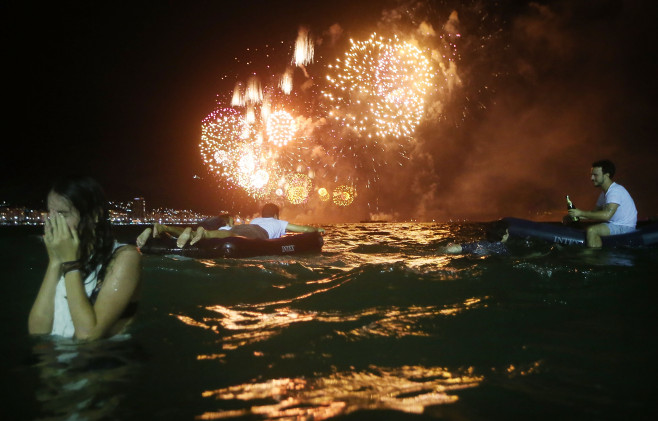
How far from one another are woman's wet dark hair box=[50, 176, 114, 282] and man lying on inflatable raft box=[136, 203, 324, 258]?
265 inches

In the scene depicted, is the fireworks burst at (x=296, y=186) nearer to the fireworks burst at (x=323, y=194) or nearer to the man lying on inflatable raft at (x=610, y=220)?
the fireworks burst at (x=323, y=194)

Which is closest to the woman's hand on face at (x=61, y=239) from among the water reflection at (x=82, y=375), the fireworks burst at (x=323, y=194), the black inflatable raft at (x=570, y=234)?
the water reflection at (x=82, y=375)

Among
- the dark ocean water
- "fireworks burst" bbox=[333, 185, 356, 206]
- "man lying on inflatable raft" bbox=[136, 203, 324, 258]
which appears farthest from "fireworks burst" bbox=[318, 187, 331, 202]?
the dark ocean water

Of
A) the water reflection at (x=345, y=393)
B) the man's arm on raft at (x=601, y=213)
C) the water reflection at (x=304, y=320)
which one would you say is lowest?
the water reflection at (x=345, y=393)

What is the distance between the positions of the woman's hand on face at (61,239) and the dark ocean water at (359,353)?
902 millimetres

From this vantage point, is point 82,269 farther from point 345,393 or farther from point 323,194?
point 323,194

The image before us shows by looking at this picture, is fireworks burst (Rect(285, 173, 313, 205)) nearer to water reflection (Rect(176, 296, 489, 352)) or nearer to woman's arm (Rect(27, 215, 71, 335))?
water reflection (Rect(176, 296, 489, 352))

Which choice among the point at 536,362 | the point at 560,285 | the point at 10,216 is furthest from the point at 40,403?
the point at 10,216

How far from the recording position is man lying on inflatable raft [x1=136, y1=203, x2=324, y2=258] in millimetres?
10750

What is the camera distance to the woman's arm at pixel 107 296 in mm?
3389

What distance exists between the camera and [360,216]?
53594 millimetres

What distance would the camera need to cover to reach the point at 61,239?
335cm

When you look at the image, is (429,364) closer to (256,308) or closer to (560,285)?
(256,308)

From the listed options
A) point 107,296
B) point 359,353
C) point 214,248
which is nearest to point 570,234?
point 214,248
